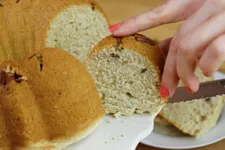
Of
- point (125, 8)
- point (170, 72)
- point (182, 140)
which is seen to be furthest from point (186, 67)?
point (125, 8)

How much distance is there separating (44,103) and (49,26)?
0.30 metres

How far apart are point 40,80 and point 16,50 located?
341mm

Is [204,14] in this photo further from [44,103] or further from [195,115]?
[195,115]

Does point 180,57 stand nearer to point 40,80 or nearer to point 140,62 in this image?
point 140,62

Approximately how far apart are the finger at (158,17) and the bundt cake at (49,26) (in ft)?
0.62

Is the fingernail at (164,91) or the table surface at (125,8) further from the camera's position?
the table surface at (125,8)

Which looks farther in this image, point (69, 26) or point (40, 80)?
point (69, 26)

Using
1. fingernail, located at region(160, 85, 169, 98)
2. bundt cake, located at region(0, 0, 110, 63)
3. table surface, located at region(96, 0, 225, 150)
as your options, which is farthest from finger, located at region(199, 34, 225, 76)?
table surface, located at region(96, 0, 225, 150)

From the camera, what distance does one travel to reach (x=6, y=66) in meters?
0.77

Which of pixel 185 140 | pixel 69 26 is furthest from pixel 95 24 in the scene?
pixel 185 140

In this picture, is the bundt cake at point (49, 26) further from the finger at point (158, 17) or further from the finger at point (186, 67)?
the finger at point (186, 67)

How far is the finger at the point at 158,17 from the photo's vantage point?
90 centimetres

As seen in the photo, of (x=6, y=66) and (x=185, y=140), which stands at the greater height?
(x=6, y=66)

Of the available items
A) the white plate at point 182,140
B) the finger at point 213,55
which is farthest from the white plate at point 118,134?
the white plate at point 182,140
